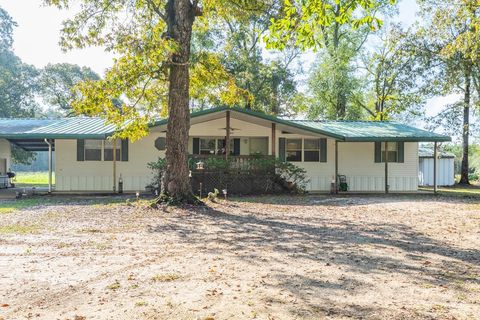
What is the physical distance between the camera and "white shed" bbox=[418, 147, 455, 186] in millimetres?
24891

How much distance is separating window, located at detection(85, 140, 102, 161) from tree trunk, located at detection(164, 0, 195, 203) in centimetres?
647

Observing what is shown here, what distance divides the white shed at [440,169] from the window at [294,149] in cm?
1138

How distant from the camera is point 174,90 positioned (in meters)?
11.6

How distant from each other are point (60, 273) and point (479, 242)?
6.74m

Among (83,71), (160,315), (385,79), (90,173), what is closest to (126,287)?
(160,315)

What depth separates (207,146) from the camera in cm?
1786

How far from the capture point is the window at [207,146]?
17.8 m

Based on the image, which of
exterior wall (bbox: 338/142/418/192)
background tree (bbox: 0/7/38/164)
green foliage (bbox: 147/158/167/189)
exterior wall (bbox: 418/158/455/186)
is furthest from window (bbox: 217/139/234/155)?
background tree (bbox: 0/7/38/164)

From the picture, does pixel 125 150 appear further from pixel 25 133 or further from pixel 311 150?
pixel 311 150

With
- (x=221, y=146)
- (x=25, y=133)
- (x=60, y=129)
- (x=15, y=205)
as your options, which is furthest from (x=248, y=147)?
(x=15, y=205)

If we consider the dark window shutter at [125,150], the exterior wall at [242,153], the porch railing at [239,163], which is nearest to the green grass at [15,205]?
the exterior wall at [242,153]

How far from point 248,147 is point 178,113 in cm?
683

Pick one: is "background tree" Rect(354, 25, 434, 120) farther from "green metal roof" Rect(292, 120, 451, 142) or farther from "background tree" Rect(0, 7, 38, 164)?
"background tree" Rect(0, 7, 38, 164)

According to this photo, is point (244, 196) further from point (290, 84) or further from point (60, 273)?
point (290, 84)
